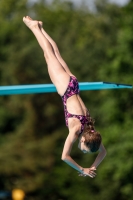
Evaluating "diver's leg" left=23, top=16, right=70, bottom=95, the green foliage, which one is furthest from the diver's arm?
the green foliage

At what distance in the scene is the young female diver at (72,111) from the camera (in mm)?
9859

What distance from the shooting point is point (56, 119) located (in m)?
37.0

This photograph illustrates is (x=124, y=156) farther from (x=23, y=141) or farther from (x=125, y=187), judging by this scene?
(x=23, y=141)

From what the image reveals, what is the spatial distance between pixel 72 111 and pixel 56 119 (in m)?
26.9

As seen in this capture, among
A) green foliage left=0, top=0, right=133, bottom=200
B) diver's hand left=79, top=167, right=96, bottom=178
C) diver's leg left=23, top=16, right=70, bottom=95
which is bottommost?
diver's hand left=79, top=167, right=96, bottom=178

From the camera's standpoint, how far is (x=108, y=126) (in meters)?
31.4

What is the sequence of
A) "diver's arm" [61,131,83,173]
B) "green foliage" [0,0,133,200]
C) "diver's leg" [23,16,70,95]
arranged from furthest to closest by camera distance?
"green foliage" [0,0,133,200] < "diver's leg" [23,16,70,95] < "diver's arm" [61,131,83,173]

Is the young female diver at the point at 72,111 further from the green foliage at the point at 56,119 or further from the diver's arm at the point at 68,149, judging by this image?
the green foliage at the point at 56,119

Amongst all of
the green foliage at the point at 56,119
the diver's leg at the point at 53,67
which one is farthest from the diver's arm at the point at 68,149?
the green foliage at the point at 56,119

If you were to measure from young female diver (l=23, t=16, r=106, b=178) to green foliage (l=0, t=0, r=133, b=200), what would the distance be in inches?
706

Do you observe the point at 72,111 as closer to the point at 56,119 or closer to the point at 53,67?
the point at 53,67

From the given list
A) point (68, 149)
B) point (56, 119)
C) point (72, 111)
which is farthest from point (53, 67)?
point (56, 119)

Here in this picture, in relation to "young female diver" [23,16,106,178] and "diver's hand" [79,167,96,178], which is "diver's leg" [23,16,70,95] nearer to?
"young female diver" [23,16,106,178]

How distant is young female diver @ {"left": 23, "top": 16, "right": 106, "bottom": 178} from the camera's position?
9.86 m
